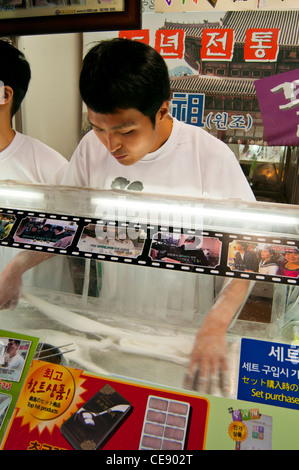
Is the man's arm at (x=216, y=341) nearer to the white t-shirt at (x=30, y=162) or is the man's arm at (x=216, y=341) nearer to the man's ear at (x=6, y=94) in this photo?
the white t-shirt at (x=30, y=162)

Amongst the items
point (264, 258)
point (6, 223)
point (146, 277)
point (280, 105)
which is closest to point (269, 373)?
point (264, 258)

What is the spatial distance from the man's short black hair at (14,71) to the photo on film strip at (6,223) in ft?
2.42

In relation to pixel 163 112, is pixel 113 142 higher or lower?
lower

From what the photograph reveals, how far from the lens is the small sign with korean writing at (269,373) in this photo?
0.70 meters

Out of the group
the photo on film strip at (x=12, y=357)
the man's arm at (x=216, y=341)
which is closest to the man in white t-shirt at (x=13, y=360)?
the photo on film strip at (x=12, y=357)

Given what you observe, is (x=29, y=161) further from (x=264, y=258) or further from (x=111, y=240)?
(x=264, y=258)

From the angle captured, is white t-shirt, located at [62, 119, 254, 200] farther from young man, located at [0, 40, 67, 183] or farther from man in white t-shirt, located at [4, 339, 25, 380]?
man in white t-shirt, located at [4, 339, 25, 380]

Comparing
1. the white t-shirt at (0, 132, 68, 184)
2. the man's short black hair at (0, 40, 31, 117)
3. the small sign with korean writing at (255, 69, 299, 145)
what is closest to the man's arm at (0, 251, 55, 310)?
the white t-shirt at (0, 132, 68, 184)

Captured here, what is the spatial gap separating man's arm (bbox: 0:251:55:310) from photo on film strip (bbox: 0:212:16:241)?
0.24 ft

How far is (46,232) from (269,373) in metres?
0.71

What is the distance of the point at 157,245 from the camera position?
37.0 inches

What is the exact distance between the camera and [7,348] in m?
0.81
